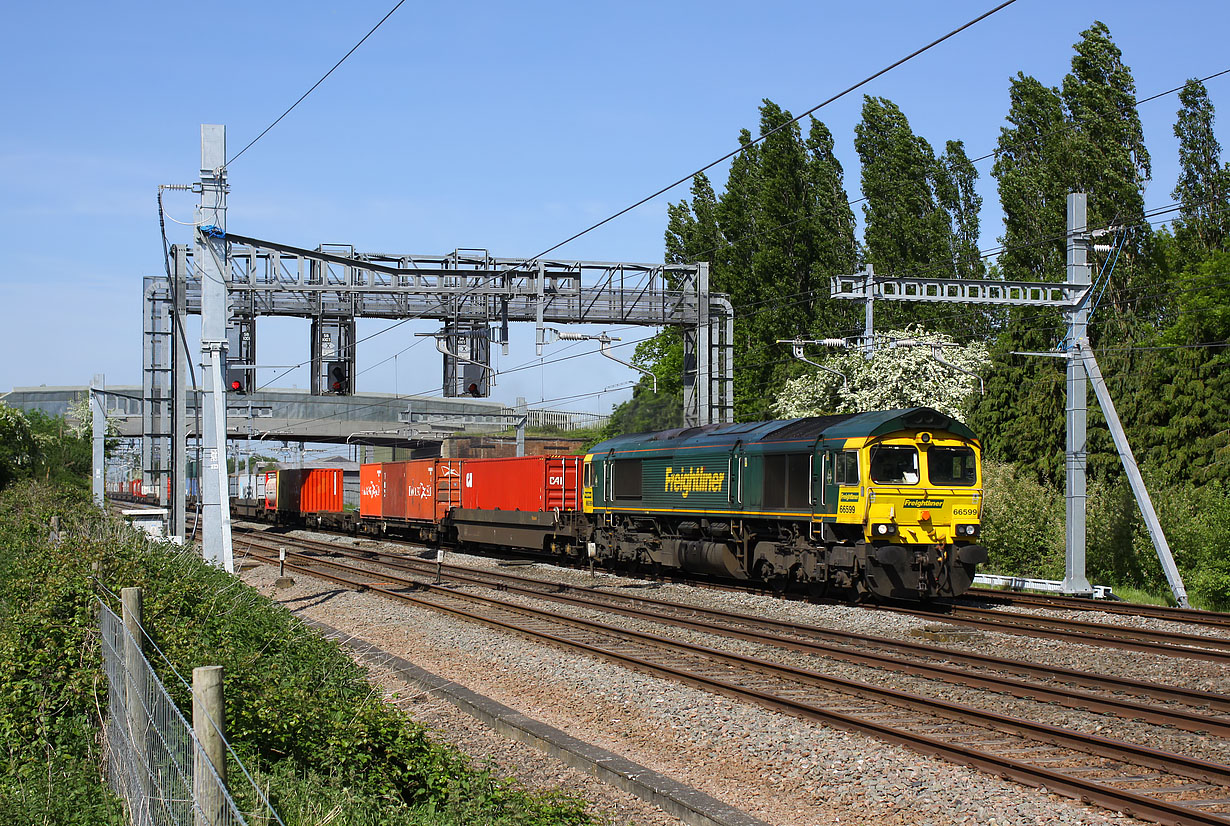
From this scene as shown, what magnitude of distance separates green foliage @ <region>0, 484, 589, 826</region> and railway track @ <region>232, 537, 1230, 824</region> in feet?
12.0

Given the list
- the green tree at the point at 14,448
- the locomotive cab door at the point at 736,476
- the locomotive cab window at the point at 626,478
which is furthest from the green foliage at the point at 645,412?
the locomotive cab door at the point at 736,476

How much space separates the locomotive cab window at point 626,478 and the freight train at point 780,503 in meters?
0.04

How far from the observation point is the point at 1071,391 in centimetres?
2111

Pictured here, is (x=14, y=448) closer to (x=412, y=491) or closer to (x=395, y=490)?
(x=395, y=490)

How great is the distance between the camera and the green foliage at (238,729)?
7.02 metres

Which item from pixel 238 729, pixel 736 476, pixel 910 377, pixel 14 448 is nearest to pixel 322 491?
pixel 14 448

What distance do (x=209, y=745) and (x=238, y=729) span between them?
334 cm

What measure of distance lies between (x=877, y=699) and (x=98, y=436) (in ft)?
124

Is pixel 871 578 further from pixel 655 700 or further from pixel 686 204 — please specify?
pixel 686 204

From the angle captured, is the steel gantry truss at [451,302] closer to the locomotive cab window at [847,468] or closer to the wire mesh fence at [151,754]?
the locomotive cab window at [847,468]

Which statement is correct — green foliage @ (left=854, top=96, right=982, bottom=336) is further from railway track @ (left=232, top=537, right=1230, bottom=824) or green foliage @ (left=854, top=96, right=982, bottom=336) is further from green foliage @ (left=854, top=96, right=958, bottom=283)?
railway track @ (left=232, top=537, right=1230, bottom=824)

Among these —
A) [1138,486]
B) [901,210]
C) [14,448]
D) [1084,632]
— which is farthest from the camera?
[901,210]

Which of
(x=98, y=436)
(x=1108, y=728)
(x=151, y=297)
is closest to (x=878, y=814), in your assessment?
(x=1108, y=728)

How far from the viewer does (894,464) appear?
1866 cm
